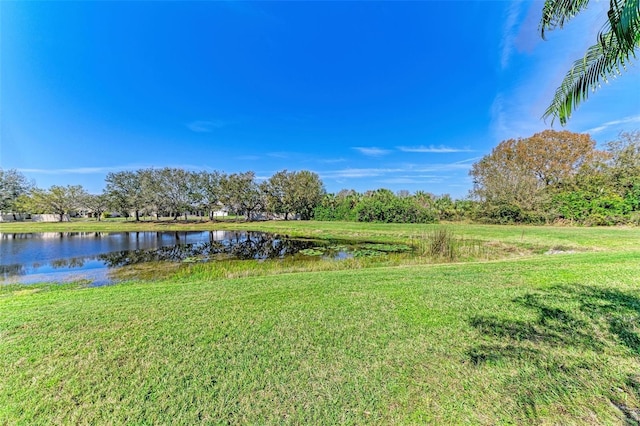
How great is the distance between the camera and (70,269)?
1080cm

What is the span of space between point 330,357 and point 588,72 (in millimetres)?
6676

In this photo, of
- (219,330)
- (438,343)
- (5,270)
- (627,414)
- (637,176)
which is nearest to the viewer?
(627,414)

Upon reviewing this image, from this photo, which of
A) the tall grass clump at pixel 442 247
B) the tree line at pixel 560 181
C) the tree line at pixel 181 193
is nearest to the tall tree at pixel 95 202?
the tree line at pixel 181 193

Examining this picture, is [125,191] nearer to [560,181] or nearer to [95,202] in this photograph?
[95,202]

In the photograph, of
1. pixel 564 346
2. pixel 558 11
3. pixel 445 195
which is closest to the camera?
pixel 564 346

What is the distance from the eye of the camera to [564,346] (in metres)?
2.86

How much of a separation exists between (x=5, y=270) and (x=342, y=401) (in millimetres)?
15136

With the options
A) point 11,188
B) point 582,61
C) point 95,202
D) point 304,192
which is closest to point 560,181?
point 582,61

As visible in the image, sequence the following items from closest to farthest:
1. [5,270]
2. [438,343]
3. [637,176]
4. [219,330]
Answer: [438,343] < [219,330] < [5,270] < [637,176]

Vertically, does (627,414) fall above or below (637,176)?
below

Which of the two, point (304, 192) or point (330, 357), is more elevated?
point (304, 192)

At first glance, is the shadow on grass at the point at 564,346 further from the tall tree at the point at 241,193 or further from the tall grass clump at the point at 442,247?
the tall tree at the point at 241,193

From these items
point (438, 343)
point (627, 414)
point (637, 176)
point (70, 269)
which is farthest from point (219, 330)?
point (637, 176)

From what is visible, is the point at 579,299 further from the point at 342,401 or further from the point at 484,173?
the point at 484,173
